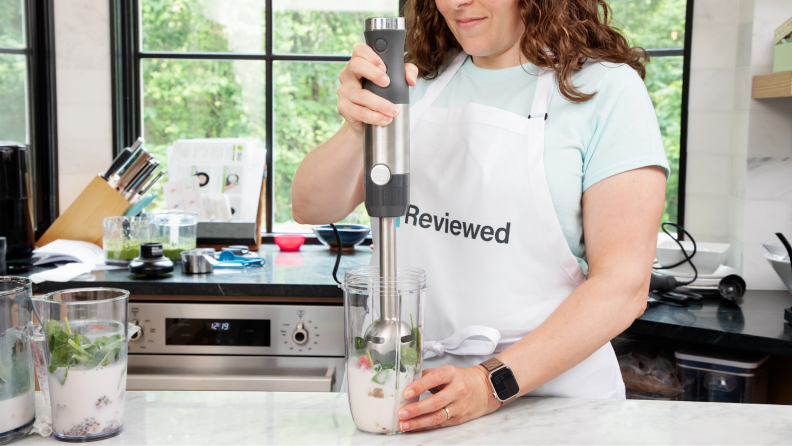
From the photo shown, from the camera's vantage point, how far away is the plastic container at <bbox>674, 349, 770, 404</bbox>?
1.66m

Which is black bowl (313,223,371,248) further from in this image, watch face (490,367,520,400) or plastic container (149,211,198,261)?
watch face (490,367,520,400)

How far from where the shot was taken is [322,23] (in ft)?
8.51

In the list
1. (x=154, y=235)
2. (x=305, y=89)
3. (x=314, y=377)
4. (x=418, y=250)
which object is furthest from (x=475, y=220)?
(x=305, y=89)

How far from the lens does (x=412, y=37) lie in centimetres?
128

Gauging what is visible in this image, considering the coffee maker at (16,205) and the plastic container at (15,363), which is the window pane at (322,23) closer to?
the coffee maker at (16,205)

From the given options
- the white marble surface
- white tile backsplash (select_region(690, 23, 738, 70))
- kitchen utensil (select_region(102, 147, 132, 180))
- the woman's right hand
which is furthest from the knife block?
white tile backsplash (select_region(690, 23, 738, 70))

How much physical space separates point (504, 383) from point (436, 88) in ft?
1.98

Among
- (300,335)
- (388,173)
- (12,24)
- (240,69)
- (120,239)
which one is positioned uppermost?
(12,24)

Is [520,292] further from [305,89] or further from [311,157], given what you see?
[305,89]

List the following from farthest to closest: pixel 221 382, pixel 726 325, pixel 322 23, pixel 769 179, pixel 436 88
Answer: pixel 322 23 < pixel 769 179 < pixel 221 382 < pixel 726 325 < pixel 436 88

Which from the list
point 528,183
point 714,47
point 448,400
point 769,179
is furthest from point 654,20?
point 448,400

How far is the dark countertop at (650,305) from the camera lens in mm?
1593

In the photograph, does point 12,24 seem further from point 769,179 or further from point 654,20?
point 769,179

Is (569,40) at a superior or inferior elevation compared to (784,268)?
superior
